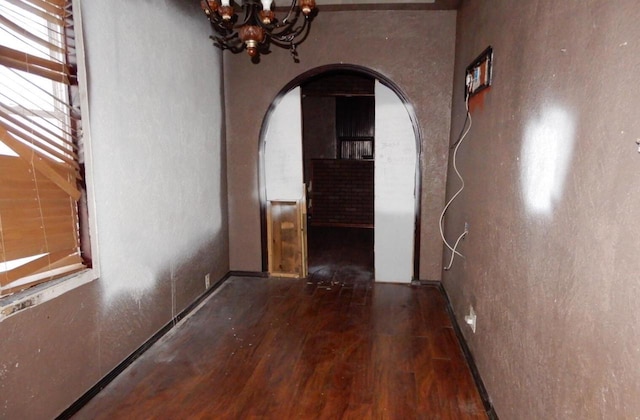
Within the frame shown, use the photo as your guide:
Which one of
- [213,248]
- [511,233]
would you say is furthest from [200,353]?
[511,233]

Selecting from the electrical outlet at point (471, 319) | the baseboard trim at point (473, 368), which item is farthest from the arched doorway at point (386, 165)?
the electrical outlet at point (471, 319)

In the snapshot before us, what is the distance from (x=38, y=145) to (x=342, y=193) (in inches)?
216

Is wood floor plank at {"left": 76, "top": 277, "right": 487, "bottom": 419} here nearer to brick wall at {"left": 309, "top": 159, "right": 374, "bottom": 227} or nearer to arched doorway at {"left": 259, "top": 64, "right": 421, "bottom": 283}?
arched doorway at {"left": 259, "top": 64, "right": 421, "bottom": 283}

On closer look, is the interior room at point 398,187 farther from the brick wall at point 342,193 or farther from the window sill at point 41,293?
the brick wall at point 342,193

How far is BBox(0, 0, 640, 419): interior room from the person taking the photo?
3.78 feet

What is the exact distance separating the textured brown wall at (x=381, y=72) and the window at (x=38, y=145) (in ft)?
7.11

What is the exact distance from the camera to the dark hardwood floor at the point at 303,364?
216cm

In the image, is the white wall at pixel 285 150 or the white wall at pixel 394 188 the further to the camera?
the white wall at pixel 285 150

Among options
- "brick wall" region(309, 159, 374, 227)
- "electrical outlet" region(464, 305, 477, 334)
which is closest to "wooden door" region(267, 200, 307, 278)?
"electrical outlet" region(464, 305, 477, 334)

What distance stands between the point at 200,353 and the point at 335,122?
7.07 meters

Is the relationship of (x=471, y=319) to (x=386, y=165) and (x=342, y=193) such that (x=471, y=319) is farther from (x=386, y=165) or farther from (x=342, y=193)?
(x=342, y=193)

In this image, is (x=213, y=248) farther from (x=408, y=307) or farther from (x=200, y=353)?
(x=408, y=307)

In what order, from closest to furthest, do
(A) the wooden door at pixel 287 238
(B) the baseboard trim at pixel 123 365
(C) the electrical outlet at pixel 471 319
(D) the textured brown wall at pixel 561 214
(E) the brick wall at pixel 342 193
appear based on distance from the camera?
1. (D) the textured brown wall at pixel 561 214
2. (B) the baseboard trim at pixel 123 365
3. (C) the electrical outlet at pixel 471 319
4. (A) the wooden door at pixel 287 238
5. (E) the brick wall at pixel 342 193

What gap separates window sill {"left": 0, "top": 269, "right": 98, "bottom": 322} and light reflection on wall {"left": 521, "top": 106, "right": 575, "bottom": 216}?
2.23 metres
